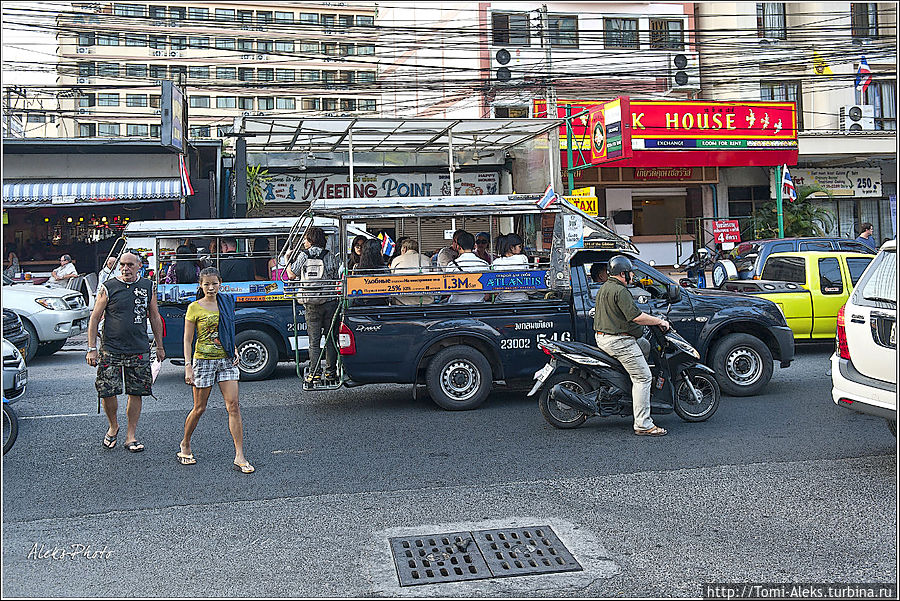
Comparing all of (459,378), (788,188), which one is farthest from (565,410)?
(788,188)

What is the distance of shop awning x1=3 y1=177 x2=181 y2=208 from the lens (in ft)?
72.8

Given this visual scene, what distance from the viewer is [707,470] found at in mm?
6910

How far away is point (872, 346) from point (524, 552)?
3.25m

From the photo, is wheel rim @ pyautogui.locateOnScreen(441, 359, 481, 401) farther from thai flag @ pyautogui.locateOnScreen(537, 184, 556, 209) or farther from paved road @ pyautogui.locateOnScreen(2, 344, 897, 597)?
thai flag @ pyautogui.locateOnScreen(537, 184, 556, 209)

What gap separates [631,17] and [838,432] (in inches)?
978

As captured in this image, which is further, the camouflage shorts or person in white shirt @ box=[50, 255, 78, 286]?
person in white shirt @ box=[50, 255, 78, 286]

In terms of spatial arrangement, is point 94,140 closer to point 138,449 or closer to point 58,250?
point 58,250

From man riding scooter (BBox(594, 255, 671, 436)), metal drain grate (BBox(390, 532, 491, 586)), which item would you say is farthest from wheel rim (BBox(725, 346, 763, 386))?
metal drain grate (BBox(390, 532, 491, 586))

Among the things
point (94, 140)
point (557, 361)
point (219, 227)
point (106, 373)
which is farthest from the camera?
point (94, 140)

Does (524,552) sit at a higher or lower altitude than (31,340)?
lower

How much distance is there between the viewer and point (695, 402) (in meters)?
8.72

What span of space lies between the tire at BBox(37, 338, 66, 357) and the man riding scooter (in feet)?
33.0

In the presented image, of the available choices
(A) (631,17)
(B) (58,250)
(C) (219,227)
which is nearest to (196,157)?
(B) (58,250)

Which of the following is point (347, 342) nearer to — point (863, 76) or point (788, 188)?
point (788, 188)
